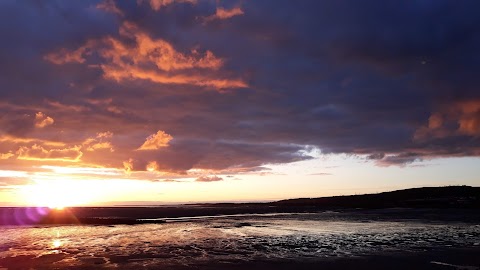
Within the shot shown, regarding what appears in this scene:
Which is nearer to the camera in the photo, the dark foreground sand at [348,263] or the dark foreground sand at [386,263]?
the dark foreground sand at [386,263]

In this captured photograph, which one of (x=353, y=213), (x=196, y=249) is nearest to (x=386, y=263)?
(x=196, y=249)

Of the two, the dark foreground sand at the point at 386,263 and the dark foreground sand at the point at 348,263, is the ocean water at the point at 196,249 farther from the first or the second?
the dark foreground sand at the point at 386,263

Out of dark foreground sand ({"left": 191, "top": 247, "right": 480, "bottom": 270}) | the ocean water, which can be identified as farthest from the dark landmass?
dark foreground sand ({"left": 191, "top": 247, "right": 480, "bottom": 270})

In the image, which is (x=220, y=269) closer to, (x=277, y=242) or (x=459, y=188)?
(x=277, y=242)

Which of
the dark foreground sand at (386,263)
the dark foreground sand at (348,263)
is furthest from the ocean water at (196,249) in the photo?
the dark foreground sand at (386,263)

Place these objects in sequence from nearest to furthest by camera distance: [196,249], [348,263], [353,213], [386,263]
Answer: [386,263]
[348,263]
[196,249]
[353,213]

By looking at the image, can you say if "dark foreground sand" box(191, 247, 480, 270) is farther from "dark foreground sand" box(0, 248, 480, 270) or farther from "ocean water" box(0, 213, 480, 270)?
"ocean water" box(0, 213, 480, 270)

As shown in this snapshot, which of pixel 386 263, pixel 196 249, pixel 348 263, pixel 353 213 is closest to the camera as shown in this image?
pixel 386 263

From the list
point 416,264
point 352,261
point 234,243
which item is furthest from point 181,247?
point 416,264

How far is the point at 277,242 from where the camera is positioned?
3916cm

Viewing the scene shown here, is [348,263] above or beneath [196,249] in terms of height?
beneath

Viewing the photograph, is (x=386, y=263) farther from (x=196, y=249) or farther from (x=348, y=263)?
(x=196, y=249)

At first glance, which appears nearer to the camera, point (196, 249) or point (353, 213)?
point (196, 249)

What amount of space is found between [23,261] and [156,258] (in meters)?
8.97
